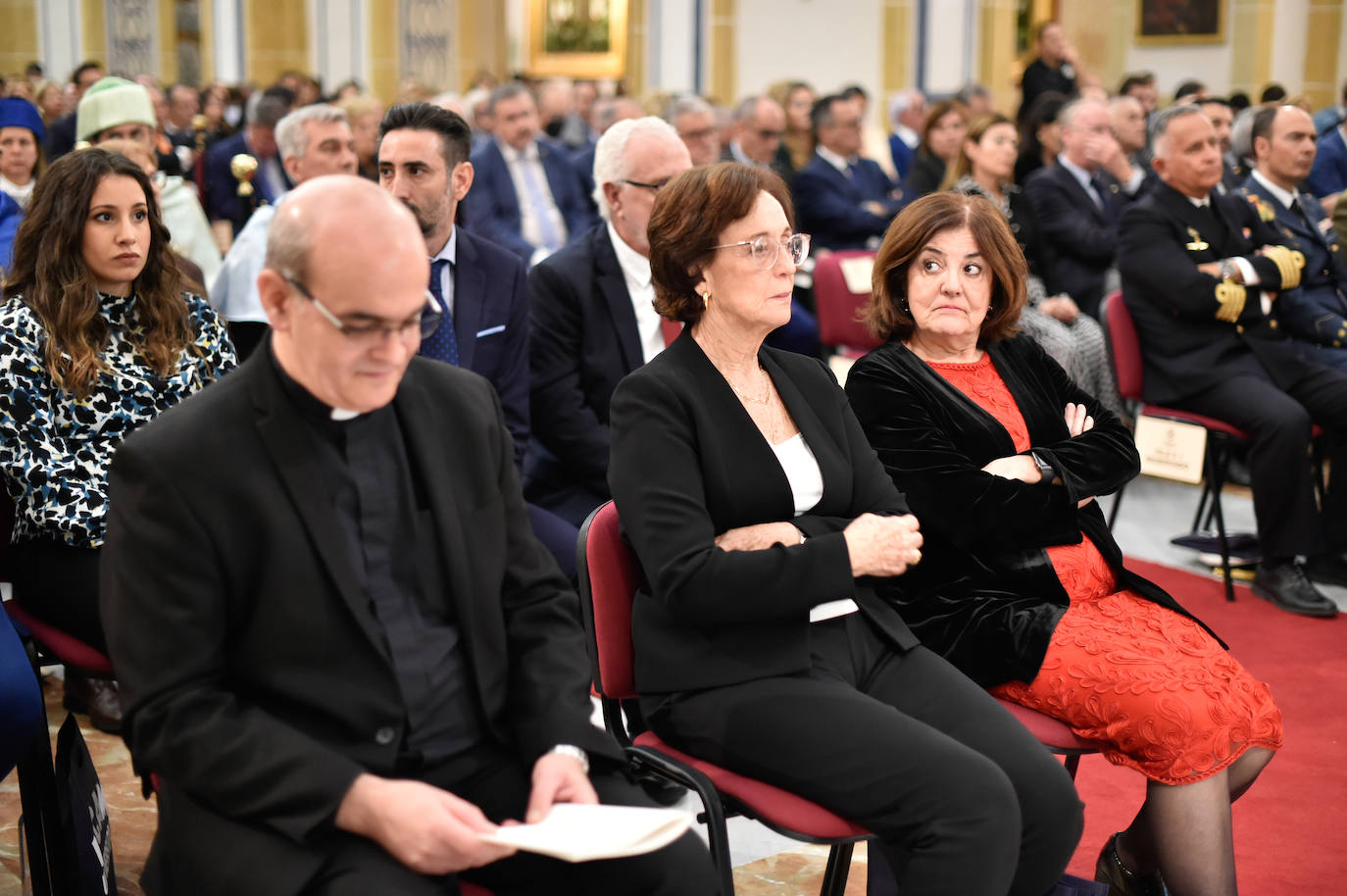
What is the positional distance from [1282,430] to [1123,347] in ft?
1.98

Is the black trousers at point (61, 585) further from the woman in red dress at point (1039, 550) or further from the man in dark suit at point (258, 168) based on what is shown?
the man in dark suit at point (258, 168)

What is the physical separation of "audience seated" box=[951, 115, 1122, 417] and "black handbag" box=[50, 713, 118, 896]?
428 cm

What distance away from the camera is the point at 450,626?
1.89m

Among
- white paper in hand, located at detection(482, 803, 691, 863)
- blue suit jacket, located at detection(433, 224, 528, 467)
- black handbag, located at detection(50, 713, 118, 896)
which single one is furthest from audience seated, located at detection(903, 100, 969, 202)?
white paper in hand, located at detection(482, 803, 691, 863)

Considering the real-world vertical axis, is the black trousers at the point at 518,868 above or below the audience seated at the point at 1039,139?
below

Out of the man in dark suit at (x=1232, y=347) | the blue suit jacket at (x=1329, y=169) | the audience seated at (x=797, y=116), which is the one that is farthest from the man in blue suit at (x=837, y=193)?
the man in dark suit at (x=1232, y=347)

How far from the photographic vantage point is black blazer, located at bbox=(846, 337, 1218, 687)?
2582mm

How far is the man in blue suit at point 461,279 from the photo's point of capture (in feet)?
11.4

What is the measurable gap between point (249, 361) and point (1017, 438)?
1673 millimetres

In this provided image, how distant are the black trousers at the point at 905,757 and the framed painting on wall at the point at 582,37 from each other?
15562 mm

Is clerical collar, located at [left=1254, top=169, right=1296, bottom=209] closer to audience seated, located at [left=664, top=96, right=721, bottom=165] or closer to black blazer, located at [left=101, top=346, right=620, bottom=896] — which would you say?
audience seated, located at [left=664, top=96, right=721, bottom=165]

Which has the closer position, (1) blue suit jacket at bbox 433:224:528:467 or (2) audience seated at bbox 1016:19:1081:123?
(1) blue suit jacket at bbox 433:224:528:467

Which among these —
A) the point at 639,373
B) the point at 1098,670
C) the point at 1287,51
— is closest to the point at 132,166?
the point at 639,373

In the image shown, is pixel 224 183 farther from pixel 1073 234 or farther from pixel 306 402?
pixel 306 402
